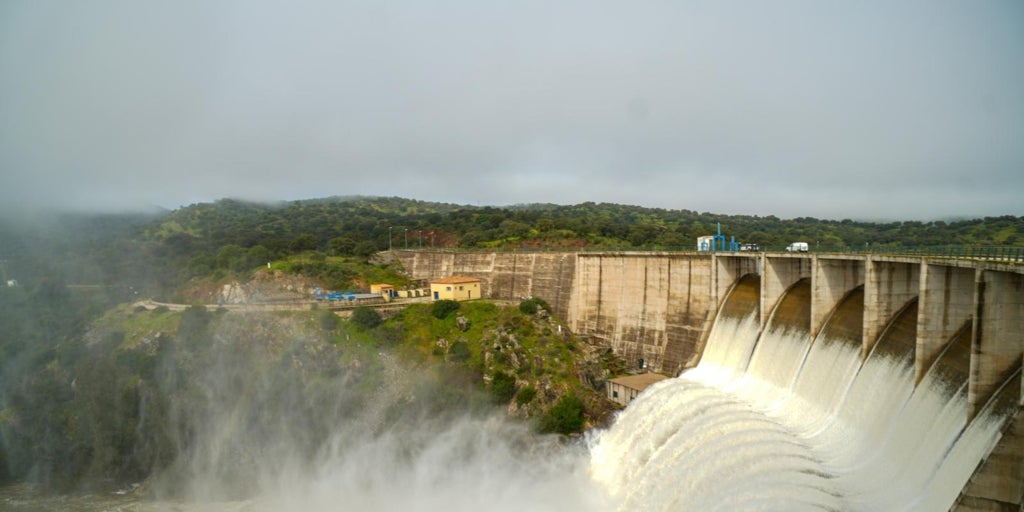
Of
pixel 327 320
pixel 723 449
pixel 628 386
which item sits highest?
pixel 327 320

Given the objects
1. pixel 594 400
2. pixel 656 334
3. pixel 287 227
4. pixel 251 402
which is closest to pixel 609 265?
pixel 656 334

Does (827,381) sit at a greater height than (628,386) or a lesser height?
greater

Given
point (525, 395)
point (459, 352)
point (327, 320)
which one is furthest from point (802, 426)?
point (327, 320)

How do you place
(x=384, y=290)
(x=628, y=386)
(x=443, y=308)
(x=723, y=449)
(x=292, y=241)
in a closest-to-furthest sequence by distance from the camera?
(x=723, y=449)
(x=628, y=386)
(x=443, y=308)
(x=384, y=290)
(x=292, y=241)

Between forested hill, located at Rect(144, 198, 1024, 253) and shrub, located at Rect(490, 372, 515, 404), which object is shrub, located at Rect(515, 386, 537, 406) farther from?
forested hill, located at Rect(144, 198, 1024, 253)

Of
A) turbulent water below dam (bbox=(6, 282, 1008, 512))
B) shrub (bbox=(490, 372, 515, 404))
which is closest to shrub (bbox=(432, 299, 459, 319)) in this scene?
shrub (bbox=(490, 372, 515, 404))

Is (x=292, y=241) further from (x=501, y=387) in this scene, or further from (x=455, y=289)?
(x=501, y=387)

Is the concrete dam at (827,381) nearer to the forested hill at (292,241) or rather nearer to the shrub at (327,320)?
the forested hill at (292,241)
